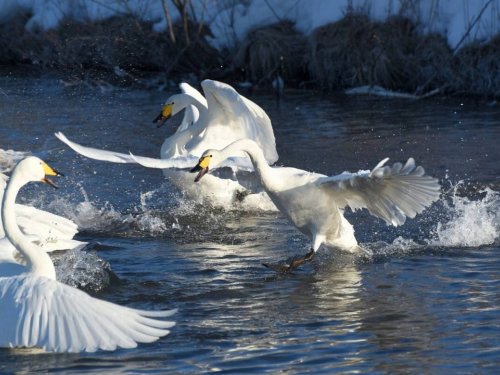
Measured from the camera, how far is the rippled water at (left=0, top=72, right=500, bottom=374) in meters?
6.27

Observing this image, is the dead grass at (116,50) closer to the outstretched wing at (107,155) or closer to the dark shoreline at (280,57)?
the dark shoreline at (280,57)

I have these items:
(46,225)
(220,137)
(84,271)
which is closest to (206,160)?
(84,271)

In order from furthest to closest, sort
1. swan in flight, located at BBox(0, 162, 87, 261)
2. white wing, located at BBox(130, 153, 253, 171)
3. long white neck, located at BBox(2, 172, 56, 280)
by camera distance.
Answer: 1. white wing, located at BBox(130, 153, 253, 171)
2. swan in flight, located at BBox(0, 162, 87, 261)
3. long white neck, located at BBox(2, 172, 56, 280)

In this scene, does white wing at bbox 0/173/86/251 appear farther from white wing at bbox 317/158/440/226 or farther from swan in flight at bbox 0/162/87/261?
white wing at bbox 317/158/440/226

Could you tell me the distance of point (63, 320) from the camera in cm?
571

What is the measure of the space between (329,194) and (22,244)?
247cm

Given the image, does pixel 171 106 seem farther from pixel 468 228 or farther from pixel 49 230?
pixel 468 228

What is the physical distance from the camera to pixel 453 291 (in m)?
7.48

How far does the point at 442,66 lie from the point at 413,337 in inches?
382

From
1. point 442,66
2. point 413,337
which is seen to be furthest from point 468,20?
point 413,337

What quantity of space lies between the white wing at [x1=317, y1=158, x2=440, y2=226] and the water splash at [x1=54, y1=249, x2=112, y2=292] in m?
1.63

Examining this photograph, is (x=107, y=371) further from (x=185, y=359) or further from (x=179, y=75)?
(x=179, y=75)

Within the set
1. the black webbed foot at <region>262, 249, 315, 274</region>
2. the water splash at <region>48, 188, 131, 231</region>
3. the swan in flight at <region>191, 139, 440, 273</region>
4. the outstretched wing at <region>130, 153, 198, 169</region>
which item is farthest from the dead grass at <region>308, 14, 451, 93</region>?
the black webbed foot at <region>262, 249, 315, 274</region>

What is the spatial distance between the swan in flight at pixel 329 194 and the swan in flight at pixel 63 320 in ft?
6.45
